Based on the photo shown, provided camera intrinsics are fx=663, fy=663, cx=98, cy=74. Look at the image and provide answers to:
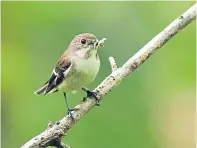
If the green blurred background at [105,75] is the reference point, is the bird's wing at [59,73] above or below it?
below

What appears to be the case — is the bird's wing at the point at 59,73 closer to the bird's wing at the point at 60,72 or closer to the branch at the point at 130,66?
the bird's wing at the point at 60,72

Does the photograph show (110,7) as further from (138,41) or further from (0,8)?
(0,8)

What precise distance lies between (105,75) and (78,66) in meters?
1.36

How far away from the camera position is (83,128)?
4430mm

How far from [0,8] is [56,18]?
42 cm

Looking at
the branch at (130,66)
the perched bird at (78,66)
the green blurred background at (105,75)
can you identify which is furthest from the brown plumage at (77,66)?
the green blurred background at (105,75)

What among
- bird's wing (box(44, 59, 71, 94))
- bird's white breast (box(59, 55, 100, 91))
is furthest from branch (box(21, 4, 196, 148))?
bird's wing (box(44, 59, 71, 94))

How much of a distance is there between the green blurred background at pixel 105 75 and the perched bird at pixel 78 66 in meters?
1.18

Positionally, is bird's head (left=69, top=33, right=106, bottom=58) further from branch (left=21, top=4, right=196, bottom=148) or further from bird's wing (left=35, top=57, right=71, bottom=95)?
branch (left=21, top=4, right=196, bottom=148)

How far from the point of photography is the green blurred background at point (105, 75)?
4391mm

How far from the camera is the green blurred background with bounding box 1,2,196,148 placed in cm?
439

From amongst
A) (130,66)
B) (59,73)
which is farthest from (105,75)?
(130,66)

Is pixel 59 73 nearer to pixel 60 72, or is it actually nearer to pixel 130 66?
pixel 60 72

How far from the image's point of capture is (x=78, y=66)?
304 centimetres
